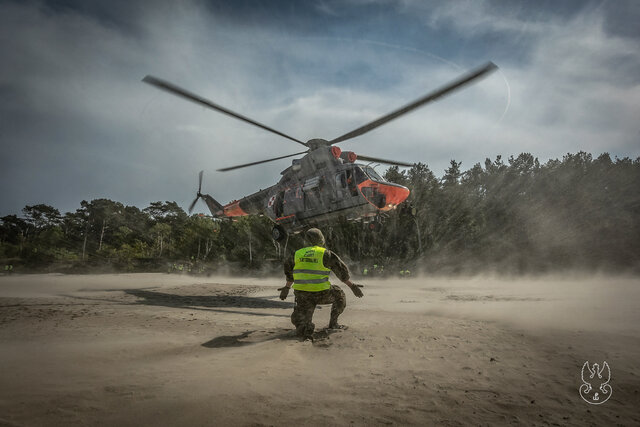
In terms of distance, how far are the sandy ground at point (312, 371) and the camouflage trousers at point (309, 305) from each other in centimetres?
28

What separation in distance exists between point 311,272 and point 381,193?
5.32 metres

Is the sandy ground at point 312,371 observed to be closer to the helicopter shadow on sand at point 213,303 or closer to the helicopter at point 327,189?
the helicopter shadow on sand at point 213,303

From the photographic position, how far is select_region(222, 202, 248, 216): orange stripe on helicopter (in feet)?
44.5

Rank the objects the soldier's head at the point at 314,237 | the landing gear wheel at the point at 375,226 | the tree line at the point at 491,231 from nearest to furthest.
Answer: the soldier's head at the point at 314,237 < the landing gear wheel at the point at 375,226 < the tree line at the point at 491,231

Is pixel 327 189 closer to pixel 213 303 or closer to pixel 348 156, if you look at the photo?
pixel 348 156

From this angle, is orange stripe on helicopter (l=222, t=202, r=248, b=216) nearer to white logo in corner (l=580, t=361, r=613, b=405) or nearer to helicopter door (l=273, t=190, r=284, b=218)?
helicopter door (l=273, t=190, r=284, b=218)

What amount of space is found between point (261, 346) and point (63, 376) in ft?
6.90

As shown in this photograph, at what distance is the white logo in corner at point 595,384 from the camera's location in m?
2.67

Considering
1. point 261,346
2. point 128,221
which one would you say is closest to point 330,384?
point 261,346

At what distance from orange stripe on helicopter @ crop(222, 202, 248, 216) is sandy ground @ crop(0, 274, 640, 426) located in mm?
7888

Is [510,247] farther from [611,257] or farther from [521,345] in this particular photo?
[521,345]

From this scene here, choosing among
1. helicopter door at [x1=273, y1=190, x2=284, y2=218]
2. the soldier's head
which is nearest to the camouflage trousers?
the soldier's head

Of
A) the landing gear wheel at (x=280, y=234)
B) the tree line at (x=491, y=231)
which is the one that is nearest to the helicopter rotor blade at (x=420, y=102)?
the landing gear wheel at (x=280, y=234)

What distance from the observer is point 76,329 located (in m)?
4.80
